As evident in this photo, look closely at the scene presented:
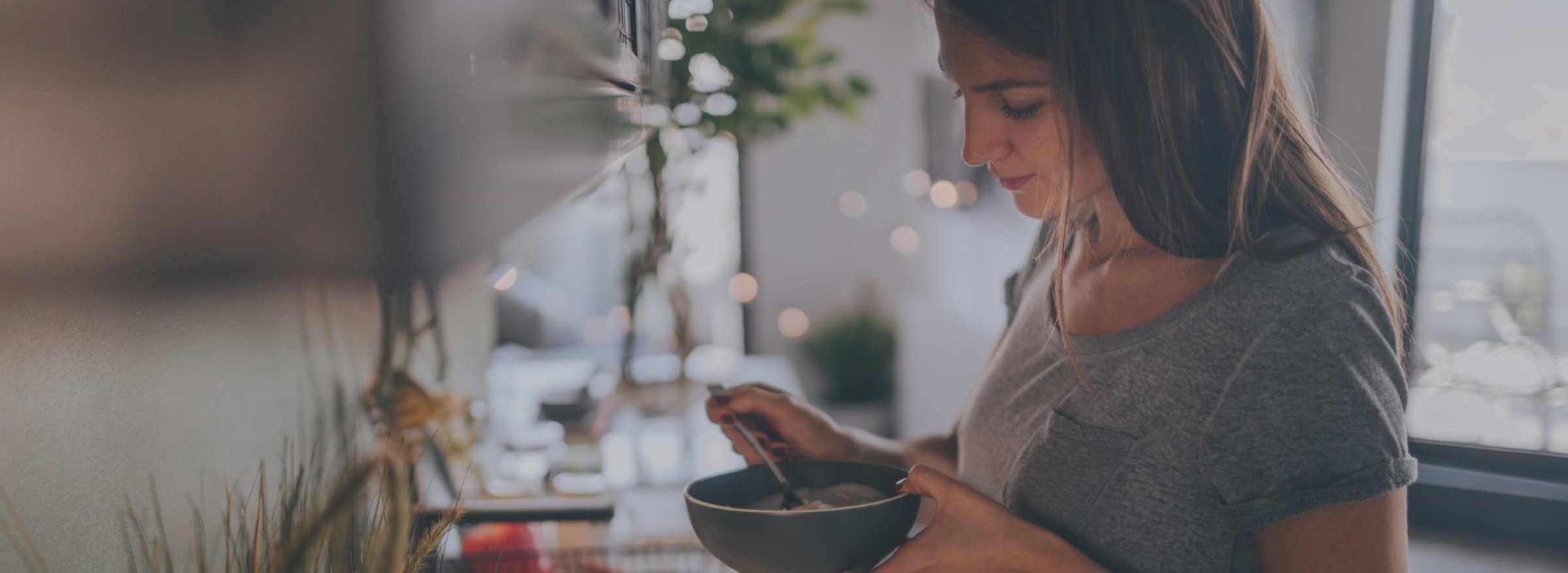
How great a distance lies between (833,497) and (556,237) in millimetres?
1041

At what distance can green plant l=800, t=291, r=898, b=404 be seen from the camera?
2789mm

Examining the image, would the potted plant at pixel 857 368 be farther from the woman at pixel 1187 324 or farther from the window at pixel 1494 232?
the woman at pixel 1187 324

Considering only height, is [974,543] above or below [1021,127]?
below

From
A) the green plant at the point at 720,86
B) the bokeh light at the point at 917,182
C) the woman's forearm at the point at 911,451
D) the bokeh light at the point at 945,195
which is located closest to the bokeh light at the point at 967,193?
the bokeh light at the point at 945,195

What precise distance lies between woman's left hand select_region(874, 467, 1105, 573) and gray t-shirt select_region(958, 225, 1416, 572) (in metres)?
0.05

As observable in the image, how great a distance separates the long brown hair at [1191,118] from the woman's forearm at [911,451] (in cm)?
35

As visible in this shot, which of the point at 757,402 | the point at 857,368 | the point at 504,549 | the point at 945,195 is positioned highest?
the point at 945,195

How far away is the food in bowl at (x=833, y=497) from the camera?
0.75 metres

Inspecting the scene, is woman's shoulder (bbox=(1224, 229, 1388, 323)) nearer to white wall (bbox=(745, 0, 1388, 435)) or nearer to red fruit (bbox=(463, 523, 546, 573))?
red fruit (bbox=(463, 523, 546, 573))

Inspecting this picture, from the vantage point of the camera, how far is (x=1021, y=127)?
0.66 m

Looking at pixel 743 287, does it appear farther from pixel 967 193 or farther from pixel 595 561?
pixel 595 561

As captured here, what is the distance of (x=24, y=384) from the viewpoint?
0.31 metres

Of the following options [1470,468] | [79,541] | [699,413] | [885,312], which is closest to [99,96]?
[79,541]

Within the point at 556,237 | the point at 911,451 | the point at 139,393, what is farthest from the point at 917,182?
the point at 139,393
